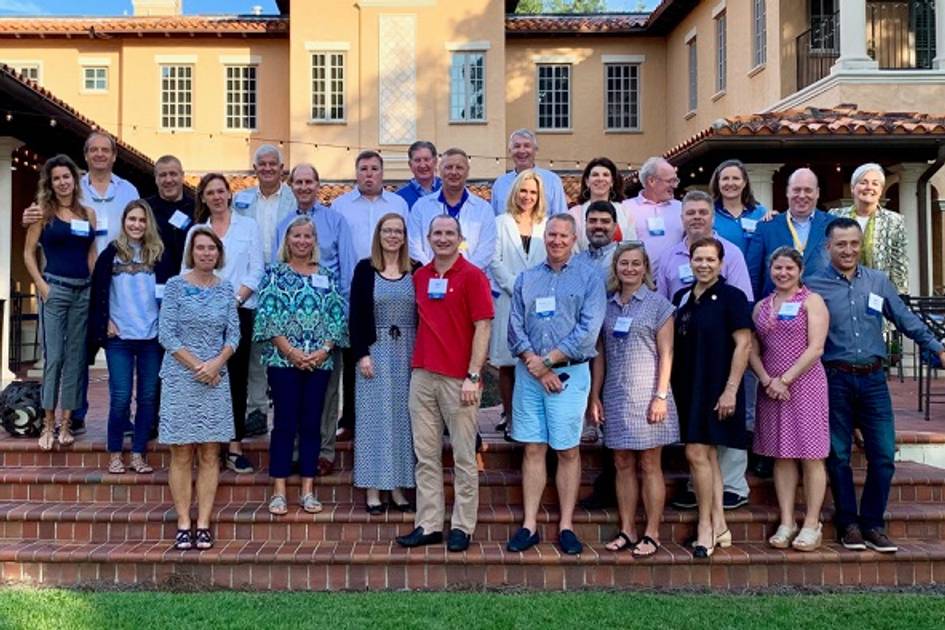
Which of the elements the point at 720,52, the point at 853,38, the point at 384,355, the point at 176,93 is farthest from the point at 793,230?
the point at 176,93

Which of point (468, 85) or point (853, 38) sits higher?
point (468, 85)

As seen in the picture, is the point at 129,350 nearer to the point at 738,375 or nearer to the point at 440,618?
the point at 440,618

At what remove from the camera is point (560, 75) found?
23.3 metres

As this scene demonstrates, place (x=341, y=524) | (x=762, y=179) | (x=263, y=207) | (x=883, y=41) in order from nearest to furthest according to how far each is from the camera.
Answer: (x=341, y=524)
(x=263, y=207)
(x=762, y=179)
(x=883, y=41)

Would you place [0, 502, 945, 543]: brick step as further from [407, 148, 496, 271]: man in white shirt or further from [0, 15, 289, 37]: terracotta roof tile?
[0, 15, 289, 37]: terracotta roof tile

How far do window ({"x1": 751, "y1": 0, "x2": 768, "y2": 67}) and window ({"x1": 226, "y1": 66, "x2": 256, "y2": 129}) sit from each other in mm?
13100

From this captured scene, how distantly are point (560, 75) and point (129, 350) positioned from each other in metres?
19.8

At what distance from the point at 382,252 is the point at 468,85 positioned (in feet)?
56.7

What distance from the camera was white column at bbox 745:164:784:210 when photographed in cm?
1193

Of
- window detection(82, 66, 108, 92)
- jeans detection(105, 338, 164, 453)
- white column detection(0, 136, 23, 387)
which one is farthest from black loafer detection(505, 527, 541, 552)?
window detection(82, 66, 108, 92)

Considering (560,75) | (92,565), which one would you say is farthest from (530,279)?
(560,75)

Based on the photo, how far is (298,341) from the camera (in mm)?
5086

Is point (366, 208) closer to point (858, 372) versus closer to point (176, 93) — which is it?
point (858, 372)

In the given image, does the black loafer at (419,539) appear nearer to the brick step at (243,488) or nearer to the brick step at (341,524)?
the brick step at (341,524)
